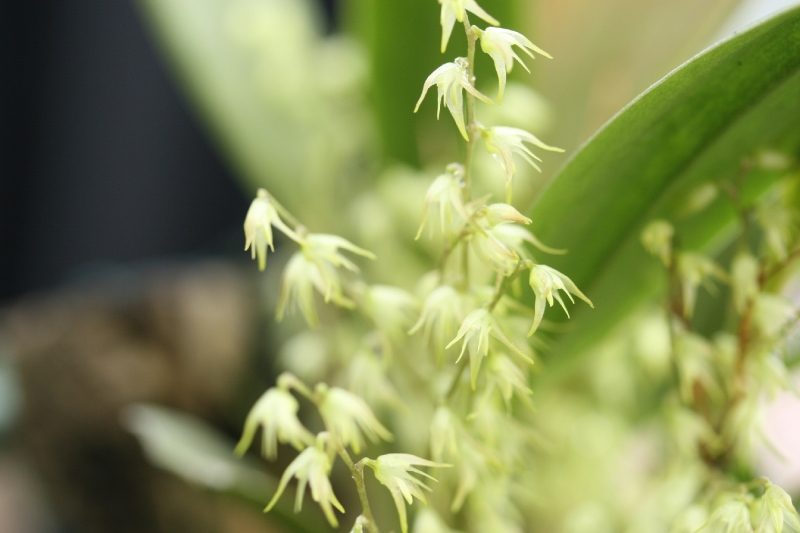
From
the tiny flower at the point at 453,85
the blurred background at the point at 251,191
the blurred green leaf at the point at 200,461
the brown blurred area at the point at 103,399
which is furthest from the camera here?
the brown blurred area at the point at 103,399

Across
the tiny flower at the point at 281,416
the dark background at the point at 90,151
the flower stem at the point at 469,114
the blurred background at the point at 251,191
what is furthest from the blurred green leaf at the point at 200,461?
the dark background at the point at 90,151

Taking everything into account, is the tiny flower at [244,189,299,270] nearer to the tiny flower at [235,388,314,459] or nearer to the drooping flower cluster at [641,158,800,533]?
the tiny flower at [235,388,314,459]

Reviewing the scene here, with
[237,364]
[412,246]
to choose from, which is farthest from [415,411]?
[237,364]

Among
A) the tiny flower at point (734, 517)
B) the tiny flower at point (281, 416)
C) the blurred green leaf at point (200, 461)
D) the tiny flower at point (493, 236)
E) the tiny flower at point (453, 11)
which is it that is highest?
the tiny flower at point (453, 11)

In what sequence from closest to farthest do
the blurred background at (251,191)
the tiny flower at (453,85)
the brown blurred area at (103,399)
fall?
the tiny flower at (453,85), the blurred background at (251,191), the brown blurred area at (103,399)

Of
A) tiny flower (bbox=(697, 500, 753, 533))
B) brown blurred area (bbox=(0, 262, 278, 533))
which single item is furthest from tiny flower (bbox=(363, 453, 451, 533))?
brown blurred area (bbox=(0, 262, 278, 533))

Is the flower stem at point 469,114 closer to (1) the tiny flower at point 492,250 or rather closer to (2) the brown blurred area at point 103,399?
(1) the tiny flower at point 492,250

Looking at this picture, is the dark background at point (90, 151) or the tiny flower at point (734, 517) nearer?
the tiny flower at point (734, 517)

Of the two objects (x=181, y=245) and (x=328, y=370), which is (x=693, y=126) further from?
(x=181, y=245)
